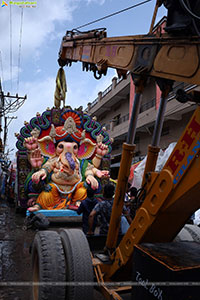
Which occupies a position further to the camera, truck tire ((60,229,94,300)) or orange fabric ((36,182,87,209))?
orange fabric ((36,182,87,209))

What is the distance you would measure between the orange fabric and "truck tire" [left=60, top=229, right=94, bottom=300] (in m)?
6.63

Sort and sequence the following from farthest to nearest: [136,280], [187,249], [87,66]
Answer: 1. [87,66]
2. [187,249]
3. [136,280]

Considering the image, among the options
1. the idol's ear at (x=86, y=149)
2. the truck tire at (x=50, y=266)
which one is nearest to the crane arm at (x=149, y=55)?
the truck tire at (x=50, y=266)

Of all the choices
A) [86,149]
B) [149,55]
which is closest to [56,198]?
[86,149]

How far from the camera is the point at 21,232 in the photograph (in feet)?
27.3

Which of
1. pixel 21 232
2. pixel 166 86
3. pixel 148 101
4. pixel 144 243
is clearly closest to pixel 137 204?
pixel 144 243

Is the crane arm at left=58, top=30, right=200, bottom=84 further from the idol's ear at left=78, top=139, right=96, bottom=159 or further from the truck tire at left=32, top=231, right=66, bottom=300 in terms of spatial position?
the idol's ear at left=78, top=139, right=96, bottom=159

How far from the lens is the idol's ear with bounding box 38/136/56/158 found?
10469mm

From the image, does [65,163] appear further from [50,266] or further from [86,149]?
[50,266]

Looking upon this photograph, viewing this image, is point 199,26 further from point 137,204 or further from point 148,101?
point 148,101

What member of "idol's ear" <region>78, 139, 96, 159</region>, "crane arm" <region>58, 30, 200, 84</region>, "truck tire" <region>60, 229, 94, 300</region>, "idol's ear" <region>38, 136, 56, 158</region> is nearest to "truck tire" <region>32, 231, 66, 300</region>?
"truck tire" <region>60, 229, 94, 300</region>

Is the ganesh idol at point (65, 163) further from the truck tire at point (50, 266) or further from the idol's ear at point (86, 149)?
the truck tire at point (50, 266)

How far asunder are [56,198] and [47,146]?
195 cm

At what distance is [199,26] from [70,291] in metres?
2.89
